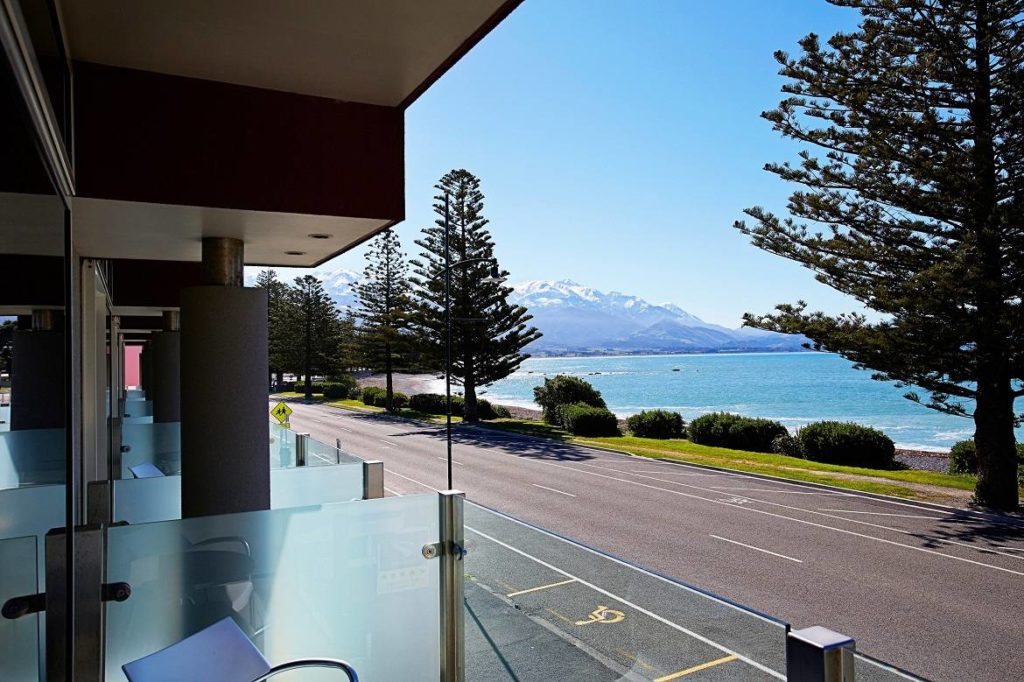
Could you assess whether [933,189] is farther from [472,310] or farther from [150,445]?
[472,310]

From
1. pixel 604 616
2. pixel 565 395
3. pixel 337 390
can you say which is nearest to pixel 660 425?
pixel 565 395

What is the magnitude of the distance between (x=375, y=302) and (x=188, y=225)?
35181 mm

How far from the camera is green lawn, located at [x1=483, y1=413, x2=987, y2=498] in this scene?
50.2ft

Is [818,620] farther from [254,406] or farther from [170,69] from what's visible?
[170,69]

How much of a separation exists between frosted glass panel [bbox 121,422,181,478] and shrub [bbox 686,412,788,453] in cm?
1726

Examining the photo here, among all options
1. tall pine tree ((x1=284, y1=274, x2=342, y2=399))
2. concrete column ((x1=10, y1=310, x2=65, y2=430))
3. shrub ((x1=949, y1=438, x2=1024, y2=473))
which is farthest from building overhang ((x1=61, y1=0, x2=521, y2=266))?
tall pine tree ((x1=284, y1=274, x2=342, y2=399))

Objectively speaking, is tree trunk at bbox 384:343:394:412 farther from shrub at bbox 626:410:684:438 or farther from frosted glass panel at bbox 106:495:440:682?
frosted glass panel at bbox 106:495:440:682

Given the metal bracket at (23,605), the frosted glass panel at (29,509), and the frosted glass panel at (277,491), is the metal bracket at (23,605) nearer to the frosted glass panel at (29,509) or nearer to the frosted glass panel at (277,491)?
the frosted glass panel at (29,509)

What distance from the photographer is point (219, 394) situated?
4.23 m

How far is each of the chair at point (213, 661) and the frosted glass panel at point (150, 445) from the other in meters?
5.40

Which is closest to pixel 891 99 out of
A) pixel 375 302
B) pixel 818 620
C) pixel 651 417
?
pixel 818 620

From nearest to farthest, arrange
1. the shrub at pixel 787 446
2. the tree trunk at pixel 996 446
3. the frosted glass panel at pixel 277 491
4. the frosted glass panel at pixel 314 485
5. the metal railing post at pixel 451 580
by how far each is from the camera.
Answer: the metal railing post at pixel 451 580 < the frosted glass panel at pixel 277 491 < the frosted glass panel at pixel 314 485 < the tree trunk at pixel 996 446 < the shrub at pixel 787 446

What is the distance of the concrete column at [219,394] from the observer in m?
4.21

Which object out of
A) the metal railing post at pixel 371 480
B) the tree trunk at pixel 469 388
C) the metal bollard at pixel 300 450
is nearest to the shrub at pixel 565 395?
the tree trunk at pixel 469 388
